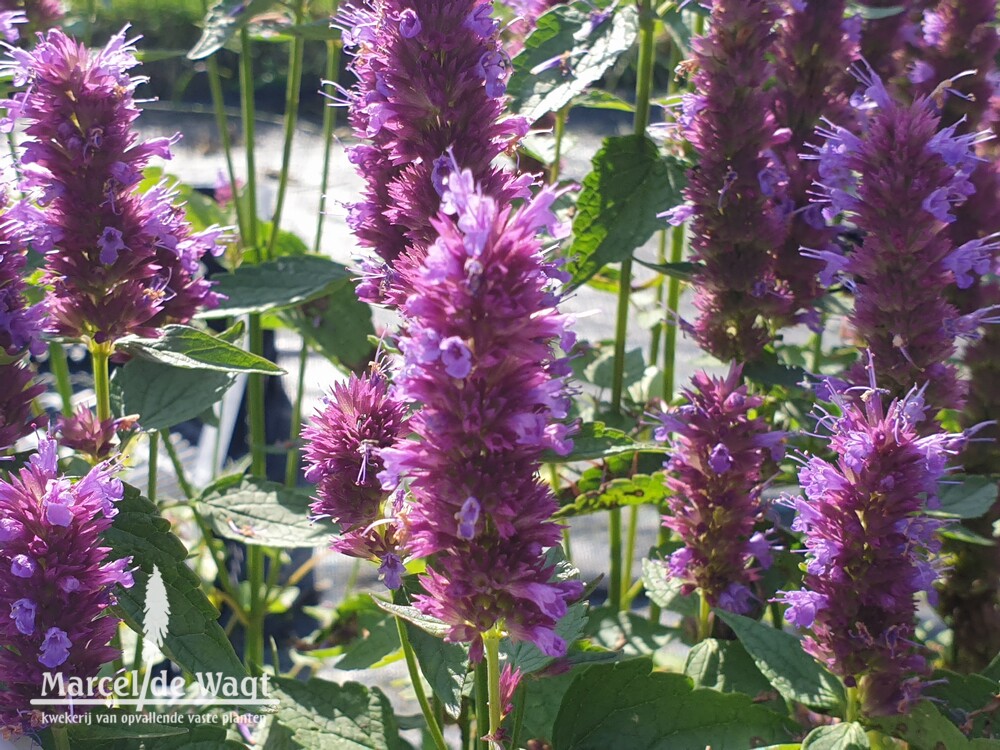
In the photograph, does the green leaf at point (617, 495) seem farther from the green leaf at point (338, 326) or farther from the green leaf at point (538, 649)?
the green leaf at point (338, 326)

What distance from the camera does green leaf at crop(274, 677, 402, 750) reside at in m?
1.69

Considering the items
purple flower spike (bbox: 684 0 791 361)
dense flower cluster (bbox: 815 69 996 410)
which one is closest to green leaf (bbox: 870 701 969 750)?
dense flower cluster (bbox: 815 69 996 410)

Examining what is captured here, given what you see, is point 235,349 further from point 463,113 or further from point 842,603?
point 842,603

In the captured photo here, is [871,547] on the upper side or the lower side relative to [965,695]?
upper

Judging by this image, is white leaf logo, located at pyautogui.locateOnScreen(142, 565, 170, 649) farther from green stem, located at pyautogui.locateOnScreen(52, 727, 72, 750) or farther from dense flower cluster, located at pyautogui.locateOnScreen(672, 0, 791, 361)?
dense flower cluster, located at pyautogui.locateOnScreen(672, 0, 791, 361)

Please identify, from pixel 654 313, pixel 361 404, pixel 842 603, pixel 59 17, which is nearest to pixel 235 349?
pixel 361 404

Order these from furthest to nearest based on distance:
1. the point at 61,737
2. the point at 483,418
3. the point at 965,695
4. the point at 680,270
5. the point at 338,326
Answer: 1. the point at 338,326
2. the point at 680,270
3. the point at 965,695
4. the point at 61,737
5. the point at 483,418

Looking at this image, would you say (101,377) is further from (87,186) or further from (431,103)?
(431,103)

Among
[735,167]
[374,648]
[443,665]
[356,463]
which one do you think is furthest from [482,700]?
[735,167]

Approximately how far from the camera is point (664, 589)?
6.15ft

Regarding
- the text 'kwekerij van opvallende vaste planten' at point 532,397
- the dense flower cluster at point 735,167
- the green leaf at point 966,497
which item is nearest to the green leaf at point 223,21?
the text 'kwekerij van opvallende vaste planten' at point 532,397

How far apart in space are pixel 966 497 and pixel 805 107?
2.54 ft

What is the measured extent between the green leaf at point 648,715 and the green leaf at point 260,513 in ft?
1.67

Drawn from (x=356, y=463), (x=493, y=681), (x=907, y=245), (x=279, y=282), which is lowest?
(x=493, y=681)
